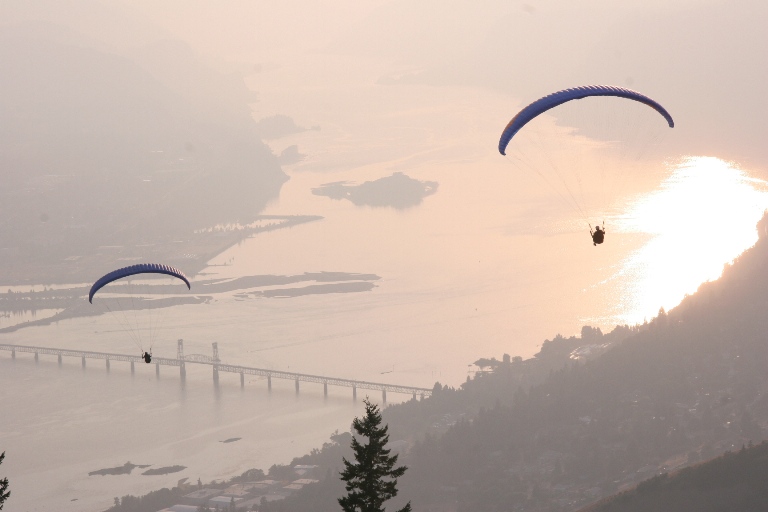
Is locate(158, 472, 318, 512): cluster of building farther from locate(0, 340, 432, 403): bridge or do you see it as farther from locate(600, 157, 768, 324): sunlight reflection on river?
locate(600, 157, 768, 324): sunlight reflection on river

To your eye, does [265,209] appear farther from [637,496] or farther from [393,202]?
[637,496]

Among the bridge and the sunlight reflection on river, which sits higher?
the sunlight reflection on river

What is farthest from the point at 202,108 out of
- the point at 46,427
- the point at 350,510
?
the point at 350,510

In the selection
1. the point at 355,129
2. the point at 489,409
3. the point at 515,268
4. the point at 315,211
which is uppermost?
the point at 355,129

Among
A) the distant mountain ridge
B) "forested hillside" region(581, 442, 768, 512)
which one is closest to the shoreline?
the distant mountain ridge

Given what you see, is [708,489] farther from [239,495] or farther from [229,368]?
[229,368]

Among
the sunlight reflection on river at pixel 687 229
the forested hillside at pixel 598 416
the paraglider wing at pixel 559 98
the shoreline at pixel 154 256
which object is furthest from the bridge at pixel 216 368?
the paraglider wing at pixel 559 98

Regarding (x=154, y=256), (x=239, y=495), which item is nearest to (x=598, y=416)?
(x=239, y=495)
